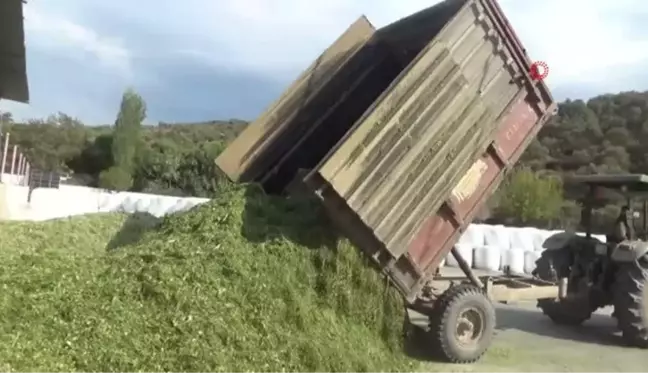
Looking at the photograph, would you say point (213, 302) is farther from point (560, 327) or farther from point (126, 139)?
point (126, 139)

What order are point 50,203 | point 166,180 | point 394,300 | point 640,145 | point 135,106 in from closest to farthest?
point 394,300 < point 50,203 < point 166,180 < point 640,145 < point 135,106

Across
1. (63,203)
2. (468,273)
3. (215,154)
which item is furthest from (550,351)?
(215,154)

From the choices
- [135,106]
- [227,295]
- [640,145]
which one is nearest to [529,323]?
[227,295]

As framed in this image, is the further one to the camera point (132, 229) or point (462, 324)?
point (132, 229)

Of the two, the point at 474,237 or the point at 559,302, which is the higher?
the point at 474,237

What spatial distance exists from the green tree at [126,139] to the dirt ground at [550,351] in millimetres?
31460

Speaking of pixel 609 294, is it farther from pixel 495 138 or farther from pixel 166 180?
pixel 166 180

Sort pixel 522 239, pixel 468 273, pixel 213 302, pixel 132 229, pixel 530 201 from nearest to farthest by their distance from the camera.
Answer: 1. pixel 213 302
2. pixel 468 273
3. pixel 132 229
4. pixel 522 239
5. pixel 530 201

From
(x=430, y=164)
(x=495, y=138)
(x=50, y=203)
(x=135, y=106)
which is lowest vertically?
(x=430, y=164)

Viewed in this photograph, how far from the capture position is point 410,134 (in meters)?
6.12

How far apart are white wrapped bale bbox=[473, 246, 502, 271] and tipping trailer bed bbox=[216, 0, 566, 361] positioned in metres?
8.67

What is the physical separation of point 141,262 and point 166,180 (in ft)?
111

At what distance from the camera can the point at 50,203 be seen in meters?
16.2

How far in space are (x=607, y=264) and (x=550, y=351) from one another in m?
1.85
